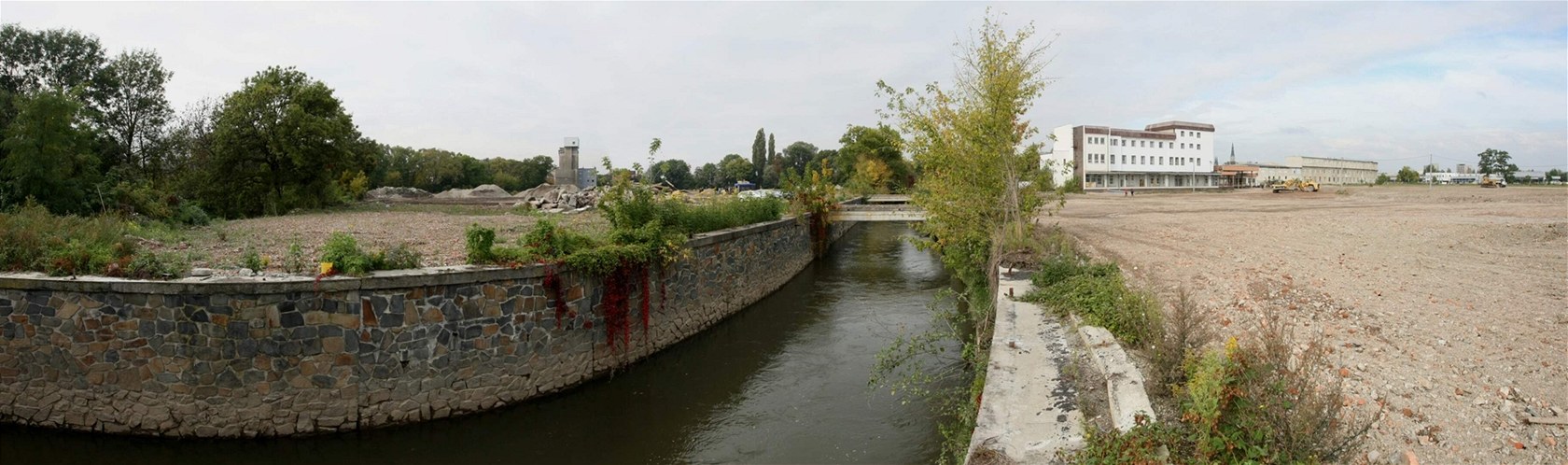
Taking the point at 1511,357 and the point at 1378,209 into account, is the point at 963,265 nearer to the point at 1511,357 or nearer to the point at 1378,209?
the point at 1511,357

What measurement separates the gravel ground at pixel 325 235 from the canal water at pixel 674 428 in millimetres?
2107

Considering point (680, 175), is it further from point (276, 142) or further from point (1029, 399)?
point (1029, 399)

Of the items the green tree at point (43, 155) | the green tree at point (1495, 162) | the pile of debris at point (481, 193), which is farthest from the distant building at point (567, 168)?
the green tree at point (1495, 162)

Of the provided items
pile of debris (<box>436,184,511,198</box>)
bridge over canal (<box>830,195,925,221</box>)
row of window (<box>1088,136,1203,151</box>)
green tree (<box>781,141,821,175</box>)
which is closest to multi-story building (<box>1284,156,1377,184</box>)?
row of window (<box>1088,136,1203,151</box>)

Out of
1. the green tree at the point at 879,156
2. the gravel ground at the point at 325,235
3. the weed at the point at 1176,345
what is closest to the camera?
the weed at the point at 1176,345

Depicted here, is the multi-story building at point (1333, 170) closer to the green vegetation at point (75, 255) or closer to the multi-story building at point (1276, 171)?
the multi-story building at point (1276, 171)

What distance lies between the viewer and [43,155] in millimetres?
14539

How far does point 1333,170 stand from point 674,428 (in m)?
110

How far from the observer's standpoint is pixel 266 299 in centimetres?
786

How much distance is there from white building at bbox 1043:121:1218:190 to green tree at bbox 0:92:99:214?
59141mm

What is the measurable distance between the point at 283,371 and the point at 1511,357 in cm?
1137

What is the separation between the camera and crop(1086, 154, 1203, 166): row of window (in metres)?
66.8

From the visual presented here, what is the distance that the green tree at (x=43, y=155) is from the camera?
1447 centimetres

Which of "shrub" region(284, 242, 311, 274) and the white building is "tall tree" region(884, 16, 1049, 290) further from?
the white building
